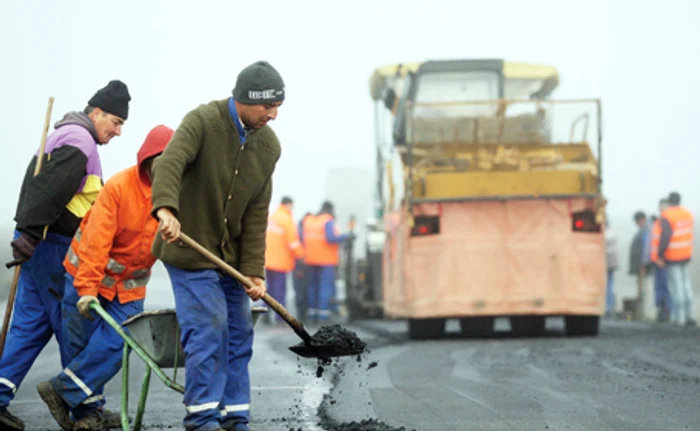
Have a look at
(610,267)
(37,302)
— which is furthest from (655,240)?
(37,302)

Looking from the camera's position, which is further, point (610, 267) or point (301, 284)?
point (610, 267)

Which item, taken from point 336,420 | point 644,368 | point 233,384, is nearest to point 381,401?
point 336,420

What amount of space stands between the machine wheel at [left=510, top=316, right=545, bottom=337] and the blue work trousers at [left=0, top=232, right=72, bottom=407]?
8357 mm

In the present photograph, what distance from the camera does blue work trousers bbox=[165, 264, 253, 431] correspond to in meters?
5.45

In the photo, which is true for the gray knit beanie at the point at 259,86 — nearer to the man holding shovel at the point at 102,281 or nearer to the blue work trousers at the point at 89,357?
the man holding shovel at the point at 102,281

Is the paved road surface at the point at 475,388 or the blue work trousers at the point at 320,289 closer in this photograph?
the paved road surface at the point at 475,388

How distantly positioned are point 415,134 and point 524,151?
3.91ft

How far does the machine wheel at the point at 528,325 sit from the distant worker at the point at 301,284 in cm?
643

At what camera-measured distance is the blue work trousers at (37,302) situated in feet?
22.1

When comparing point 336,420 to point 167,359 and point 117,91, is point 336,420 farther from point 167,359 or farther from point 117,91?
point 117,91

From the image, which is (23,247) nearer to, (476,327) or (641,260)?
(476,327)

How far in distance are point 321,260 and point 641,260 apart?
5.90m

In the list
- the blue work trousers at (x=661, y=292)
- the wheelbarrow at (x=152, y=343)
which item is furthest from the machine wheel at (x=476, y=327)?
the wheelbarrow at (x=152, y=343)

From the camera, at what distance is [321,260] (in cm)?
1988
